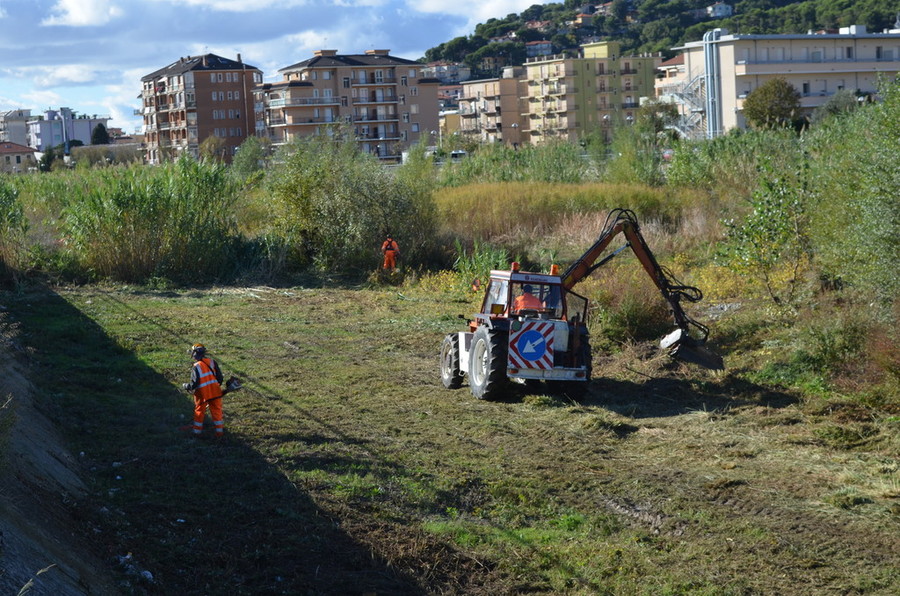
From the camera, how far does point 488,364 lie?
48.2 feet

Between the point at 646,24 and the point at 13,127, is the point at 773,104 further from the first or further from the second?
the point at 13,127

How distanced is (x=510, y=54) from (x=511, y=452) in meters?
152

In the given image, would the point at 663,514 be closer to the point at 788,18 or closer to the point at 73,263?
the point at 73,263

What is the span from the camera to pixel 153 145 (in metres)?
95.3

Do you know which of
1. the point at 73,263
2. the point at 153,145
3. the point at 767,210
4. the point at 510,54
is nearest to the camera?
the point at 767,210

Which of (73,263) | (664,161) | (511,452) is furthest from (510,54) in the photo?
(511,452)

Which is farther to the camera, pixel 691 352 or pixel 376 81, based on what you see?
pixel 376 81

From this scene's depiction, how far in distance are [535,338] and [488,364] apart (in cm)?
77

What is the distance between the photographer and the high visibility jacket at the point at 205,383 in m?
12.2

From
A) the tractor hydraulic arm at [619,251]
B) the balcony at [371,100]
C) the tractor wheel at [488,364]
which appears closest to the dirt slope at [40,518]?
the tractor wheel at [488,364]


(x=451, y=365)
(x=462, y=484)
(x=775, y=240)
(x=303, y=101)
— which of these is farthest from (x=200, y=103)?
(x=462, y=484)

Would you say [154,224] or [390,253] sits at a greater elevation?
[154,224]

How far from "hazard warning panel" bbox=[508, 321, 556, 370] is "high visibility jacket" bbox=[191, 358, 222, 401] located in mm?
4271

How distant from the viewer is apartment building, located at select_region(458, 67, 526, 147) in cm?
10669
